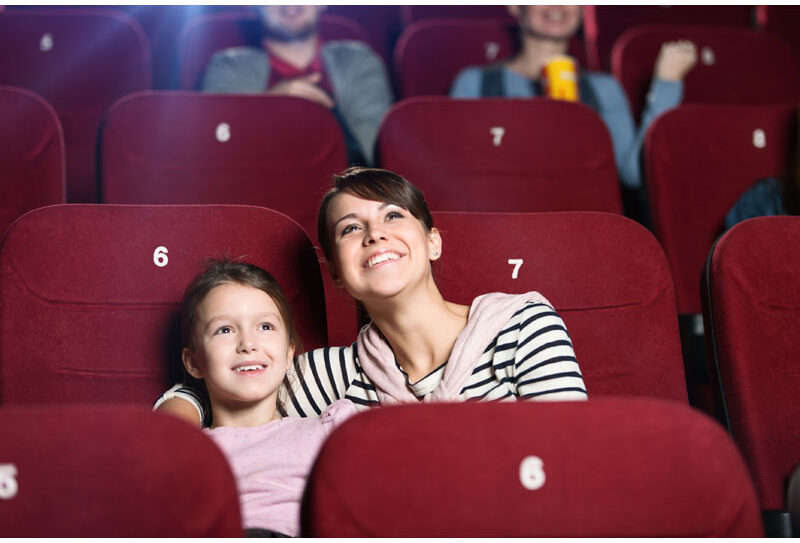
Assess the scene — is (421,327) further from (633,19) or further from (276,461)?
(633,19)

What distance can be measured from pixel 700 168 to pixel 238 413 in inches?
19.5

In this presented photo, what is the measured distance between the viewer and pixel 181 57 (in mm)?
1085

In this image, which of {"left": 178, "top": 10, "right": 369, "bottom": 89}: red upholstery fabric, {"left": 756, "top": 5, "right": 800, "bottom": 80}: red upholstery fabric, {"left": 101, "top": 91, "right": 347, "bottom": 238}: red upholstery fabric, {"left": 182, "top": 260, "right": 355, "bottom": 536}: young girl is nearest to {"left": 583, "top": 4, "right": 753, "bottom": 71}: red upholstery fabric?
{"left": 756, "top": 5, "right": 800, "bottom": 80}: red upholstery fabric

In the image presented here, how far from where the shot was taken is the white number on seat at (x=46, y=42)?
3.27 feet

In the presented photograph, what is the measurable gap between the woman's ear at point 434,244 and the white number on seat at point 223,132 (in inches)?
10.4

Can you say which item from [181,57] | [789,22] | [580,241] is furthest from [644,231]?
[789,22]

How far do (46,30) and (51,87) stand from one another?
76mm

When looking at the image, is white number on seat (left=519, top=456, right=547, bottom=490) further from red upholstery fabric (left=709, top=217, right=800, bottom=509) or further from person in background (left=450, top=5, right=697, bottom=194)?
person in background (left=450, top=5, right=697, bottom=194)

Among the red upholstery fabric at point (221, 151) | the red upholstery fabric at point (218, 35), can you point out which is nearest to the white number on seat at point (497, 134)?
the red upholstery fabric at point (221, 151)

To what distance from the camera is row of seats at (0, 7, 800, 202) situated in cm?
98

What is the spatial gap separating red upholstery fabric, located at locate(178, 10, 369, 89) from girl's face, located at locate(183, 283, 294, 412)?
604 mm

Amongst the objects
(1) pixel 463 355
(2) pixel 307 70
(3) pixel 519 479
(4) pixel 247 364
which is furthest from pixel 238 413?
(2) pixel 307 70

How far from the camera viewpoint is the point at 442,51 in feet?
3.67

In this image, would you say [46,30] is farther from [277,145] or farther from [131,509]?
[131,509]
